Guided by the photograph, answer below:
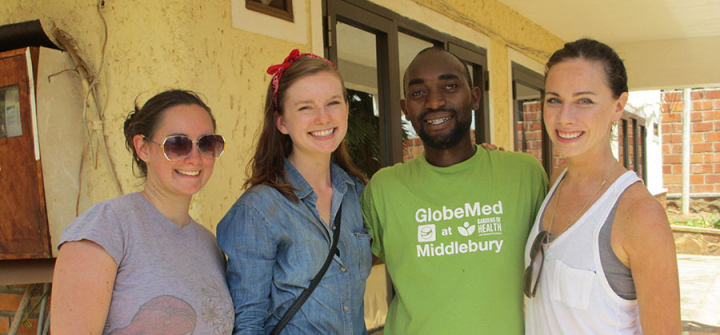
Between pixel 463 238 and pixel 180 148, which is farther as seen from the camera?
pixel 463 238

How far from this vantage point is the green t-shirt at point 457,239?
1.88 meters

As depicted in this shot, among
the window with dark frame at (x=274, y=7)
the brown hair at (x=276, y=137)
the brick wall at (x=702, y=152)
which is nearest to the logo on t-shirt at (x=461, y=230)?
the brown hair at (x=276, y=137)

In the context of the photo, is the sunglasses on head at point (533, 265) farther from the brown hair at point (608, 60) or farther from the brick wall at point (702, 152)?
the brick wall at point (702, 152)

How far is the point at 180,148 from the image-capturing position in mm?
1618

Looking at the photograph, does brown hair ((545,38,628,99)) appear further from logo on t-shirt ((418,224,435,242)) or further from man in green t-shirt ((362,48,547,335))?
logo on t-shirt ((418,224,435,242))

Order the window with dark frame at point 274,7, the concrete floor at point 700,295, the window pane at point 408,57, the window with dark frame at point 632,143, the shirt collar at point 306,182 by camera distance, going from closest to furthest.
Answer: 1. the shirt collar at point 306,182
2. the window with dark frame at point 274,7
3. the window pane at point 408,57
4. the concrete floor at point 700,295
5. the window with dark frame at point 632,143

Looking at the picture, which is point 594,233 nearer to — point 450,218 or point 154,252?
point 450,218

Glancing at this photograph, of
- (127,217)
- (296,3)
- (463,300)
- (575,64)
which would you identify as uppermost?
(296,3)

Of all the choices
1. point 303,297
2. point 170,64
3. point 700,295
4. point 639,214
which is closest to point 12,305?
point 170,64

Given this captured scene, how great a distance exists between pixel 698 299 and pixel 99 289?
6736 millimetres

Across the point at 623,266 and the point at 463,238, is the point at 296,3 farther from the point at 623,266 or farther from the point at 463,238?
the point at 623,266

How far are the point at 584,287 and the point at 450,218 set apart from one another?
529mm

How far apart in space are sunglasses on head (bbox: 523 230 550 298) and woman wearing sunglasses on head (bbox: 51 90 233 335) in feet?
2.90

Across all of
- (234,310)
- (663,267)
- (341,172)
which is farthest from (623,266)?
(234,310)
